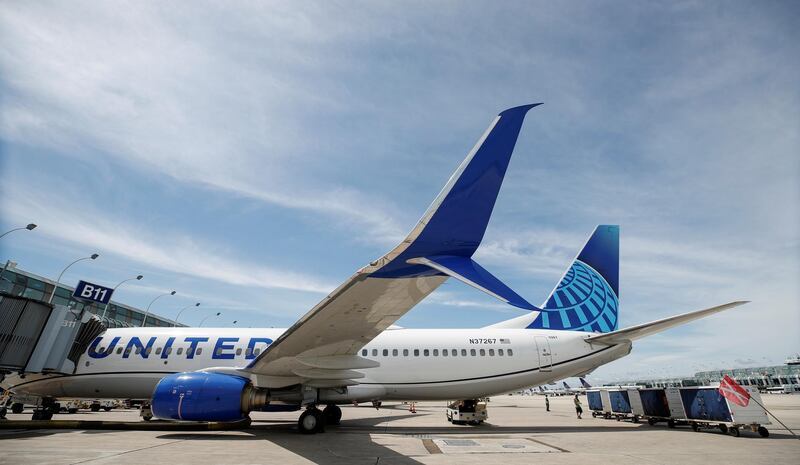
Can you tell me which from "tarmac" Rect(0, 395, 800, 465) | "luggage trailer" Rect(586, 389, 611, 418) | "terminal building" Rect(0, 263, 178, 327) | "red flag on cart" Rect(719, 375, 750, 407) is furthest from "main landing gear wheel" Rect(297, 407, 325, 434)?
"terminal building" Rect(0, 263, 178, 327)

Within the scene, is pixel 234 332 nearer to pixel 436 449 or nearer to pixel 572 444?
pixel 436 449

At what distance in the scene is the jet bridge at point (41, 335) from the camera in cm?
1201

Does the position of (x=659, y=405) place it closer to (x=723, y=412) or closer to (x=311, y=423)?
(x=723, y=412)

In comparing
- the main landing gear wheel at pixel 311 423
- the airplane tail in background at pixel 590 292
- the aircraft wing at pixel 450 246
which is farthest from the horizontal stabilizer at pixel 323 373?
the airplane tail in background at pixel 590 292

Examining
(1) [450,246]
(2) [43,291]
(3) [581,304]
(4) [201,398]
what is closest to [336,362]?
(4) [201,398]

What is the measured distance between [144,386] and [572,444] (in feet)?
44.6

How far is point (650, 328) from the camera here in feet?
41.0

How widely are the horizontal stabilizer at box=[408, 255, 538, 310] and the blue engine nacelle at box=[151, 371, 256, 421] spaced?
291 inches

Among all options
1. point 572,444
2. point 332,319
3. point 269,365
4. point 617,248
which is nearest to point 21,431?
point 269,365

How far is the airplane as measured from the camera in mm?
5520

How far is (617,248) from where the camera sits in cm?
1792

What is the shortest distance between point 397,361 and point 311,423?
355 centimetres

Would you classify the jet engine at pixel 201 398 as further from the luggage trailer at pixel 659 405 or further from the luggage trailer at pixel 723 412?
the luggage trailer at pixel 659 405

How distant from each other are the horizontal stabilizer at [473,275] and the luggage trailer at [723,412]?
429 inches
